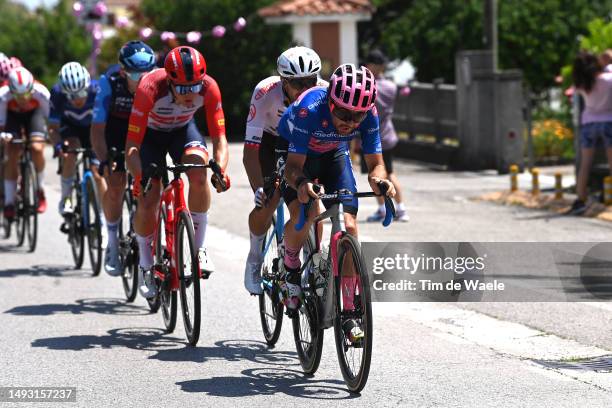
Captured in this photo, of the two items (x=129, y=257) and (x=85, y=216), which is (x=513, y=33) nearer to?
(x=85, y=216)

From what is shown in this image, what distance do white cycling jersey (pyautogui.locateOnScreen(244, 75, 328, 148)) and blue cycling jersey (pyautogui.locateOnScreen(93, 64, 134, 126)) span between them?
6.91 ft

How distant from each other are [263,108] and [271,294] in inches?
47.4

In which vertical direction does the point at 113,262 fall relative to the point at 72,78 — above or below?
below

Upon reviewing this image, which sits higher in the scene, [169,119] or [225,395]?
[169,119]

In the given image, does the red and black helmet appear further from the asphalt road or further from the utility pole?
the utility pole

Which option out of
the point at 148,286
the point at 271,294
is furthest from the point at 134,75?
the point at 271,294

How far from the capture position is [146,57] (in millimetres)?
10070

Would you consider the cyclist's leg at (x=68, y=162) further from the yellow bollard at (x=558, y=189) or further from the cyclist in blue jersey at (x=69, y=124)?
the yellow bollard at (x=558, y=189)

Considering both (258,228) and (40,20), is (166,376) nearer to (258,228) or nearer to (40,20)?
(258,228)

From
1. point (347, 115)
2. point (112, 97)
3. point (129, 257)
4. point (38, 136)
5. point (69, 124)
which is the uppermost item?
point (112, 97)

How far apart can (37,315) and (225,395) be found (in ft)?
10.7

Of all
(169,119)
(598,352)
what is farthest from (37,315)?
(598,352)

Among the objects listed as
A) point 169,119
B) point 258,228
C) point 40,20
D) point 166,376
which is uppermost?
point 40,20

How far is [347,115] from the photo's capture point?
730 centimetres
